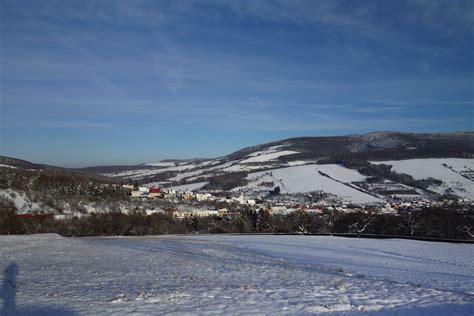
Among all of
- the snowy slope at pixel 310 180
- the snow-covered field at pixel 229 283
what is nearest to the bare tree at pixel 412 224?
the snow-covered field at pixel 229 283

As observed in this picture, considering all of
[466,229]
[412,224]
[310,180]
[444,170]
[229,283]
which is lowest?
[466,229]

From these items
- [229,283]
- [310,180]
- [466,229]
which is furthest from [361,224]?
[310,180]

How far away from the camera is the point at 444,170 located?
464 feet

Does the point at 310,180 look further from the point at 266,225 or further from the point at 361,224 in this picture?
the point at 361,224

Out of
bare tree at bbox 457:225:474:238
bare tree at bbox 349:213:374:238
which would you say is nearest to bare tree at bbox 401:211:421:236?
bare tree at bbox 349:213:374:238

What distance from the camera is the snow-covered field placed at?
8.67 meters

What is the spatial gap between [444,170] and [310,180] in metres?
49.2

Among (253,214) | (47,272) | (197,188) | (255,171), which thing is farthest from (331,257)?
(255,171)

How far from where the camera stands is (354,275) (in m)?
13.3

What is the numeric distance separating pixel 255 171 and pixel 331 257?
160098 mm

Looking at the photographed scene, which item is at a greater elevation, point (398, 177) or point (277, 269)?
point (398, 177)

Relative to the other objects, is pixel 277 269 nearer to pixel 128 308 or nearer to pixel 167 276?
pixel 167 276

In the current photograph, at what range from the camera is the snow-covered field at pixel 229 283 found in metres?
8.67

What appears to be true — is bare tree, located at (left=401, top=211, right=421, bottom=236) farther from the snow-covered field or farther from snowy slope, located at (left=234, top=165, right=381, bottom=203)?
snowy slope, located at (left=234, top=165, right=381, bottom=203)
